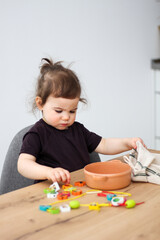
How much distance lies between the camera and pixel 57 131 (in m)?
1.15

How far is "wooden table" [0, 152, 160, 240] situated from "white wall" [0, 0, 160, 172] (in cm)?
139

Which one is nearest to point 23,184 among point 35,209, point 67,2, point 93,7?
point 35,209

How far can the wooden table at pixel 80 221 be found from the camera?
52 centimetres

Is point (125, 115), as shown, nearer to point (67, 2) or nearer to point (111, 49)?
point (111, 49)

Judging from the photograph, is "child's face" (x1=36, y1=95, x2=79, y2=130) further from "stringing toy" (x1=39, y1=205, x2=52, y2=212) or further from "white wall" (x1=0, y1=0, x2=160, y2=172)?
"white wall" (x1=0, y1=0, x2=160, y2=172)

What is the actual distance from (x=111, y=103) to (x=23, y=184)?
71.4 inches

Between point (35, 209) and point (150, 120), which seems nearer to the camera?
point (35, 209)

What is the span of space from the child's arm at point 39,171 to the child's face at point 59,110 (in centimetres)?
17

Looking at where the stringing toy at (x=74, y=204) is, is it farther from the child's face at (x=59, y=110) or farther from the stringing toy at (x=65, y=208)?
the child's face at (x=59, y=110)

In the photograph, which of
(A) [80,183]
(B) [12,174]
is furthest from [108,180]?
(B) [12,174]

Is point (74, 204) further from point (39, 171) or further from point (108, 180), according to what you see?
point (39, 171)

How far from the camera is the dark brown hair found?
106 centimetres

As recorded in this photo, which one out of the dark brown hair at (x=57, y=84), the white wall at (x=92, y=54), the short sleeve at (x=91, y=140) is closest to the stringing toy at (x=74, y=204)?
the dark brown hair at (x=57, y=84)

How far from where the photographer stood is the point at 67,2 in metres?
2.40
